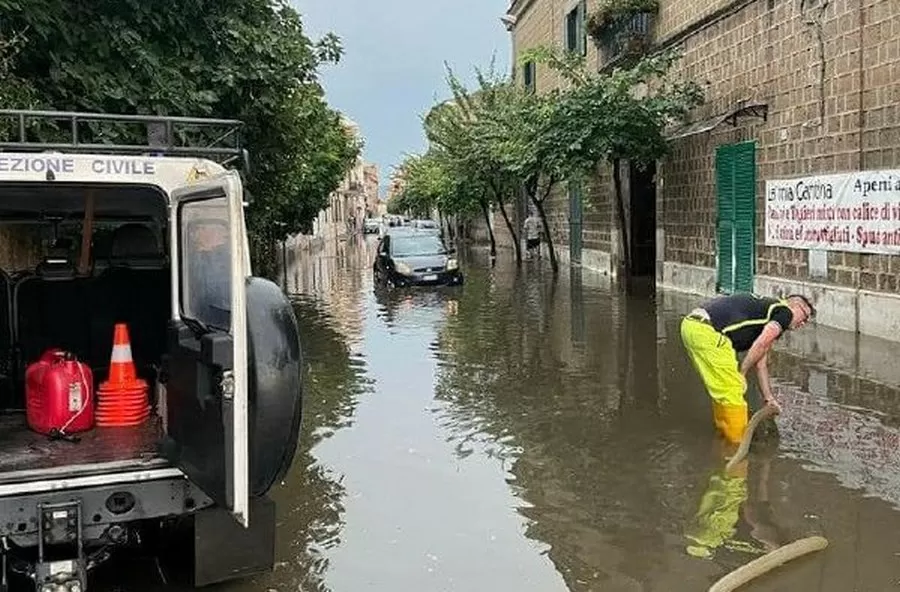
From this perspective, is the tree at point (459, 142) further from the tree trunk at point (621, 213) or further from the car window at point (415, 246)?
the tree trunk at point (621, 213)

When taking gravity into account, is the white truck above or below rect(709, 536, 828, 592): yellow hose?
above

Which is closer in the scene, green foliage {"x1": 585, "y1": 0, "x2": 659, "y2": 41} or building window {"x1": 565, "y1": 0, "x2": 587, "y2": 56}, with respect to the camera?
green foliage {"x1": 585, "y1": 0, "x2": 659, "y2": 41}

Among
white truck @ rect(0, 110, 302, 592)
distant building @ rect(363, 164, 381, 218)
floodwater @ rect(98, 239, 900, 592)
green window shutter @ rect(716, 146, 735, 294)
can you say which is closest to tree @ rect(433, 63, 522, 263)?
green window shutter @ rect(716, 146, 735, 294)

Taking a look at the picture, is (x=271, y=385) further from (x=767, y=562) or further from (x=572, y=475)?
(x=572, y=475)

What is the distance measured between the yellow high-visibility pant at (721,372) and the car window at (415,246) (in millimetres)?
16708

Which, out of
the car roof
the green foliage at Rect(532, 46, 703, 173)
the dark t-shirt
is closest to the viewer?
the dark t-shirt

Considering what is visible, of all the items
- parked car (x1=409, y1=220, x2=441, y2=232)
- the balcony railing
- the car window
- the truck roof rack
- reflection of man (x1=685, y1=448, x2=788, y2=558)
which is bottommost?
reflection of man (x1=685, y1=448, x2=788, y2=558)

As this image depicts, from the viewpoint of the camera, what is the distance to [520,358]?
12539mm

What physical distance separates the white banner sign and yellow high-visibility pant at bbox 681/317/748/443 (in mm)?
5606

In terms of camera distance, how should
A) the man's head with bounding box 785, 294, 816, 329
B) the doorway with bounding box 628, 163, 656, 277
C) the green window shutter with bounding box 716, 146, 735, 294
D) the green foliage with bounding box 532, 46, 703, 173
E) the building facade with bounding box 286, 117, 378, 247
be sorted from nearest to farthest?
the man's head with bounding box 785, 294, 816, 329, the green window shutter with bounding box 716, 146, 735, 294, the green foliage with bounding box 532, 46, 703, 173, the doorway with bounding box 628, 163, 656, 277, the building facade with bounding box 286, 117, 378, 247

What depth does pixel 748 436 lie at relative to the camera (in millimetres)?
7484

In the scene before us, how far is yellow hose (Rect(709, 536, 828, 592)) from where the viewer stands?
4867 mm

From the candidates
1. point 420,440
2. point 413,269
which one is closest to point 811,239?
point 420,440

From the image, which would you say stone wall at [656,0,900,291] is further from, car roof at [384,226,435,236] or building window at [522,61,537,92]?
building window at [522,61,537,92]
